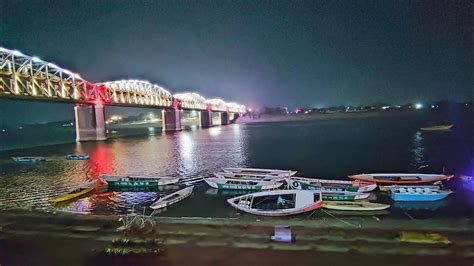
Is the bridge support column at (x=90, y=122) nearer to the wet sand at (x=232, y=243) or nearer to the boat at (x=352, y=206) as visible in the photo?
the wet sand at (x=232, y=243)

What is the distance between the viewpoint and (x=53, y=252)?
18.1 m

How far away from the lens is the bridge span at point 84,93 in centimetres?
8038

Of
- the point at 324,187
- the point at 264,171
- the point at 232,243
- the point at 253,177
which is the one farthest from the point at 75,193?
the point at 324,187

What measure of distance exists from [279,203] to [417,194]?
13806 mm

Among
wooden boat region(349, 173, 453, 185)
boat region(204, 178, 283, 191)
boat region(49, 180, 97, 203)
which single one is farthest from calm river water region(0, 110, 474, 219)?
wooden boat region(349, 173, 453, 185)

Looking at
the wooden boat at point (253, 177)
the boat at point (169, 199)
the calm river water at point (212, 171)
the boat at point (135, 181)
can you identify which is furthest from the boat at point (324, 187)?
the boat at point (135, 181)

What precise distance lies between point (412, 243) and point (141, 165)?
166ft

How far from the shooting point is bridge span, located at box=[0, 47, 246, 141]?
80375 mm

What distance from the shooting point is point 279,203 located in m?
27.6

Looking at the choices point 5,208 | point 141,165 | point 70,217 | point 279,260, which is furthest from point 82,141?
point 279,260

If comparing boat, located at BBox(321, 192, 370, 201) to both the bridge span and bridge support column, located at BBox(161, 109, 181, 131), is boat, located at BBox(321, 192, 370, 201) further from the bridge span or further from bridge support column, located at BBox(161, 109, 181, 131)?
bridge support column, located at BBox(161, 109, 181, 131)

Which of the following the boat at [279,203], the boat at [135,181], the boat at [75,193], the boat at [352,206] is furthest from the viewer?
the boat at [135,181]

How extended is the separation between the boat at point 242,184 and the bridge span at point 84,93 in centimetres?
6915

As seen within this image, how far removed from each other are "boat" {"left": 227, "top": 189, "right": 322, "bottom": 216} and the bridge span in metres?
77.0
